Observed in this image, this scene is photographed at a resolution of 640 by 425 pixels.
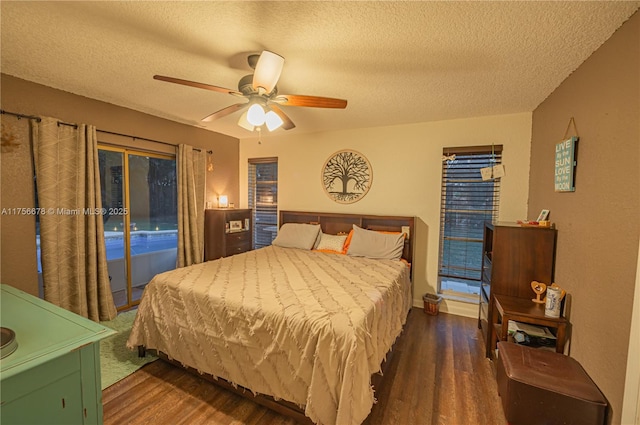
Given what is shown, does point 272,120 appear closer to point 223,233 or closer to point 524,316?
point 223,233

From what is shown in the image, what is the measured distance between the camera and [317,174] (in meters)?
4.10

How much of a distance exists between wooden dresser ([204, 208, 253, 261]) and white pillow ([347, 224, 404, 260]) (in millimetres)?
1841

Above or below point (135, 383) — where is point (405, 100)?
above

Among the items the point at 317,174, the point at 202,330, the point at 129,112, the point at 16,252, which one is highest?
the point at 129,112

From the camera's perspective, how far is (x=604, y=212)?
1.56m

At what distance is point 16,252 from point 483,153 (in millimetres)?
4860

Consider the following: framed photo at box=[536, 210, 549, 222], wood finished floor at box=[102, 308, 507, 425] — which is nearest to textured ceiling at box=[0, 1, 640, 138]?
framed photo at box=[536, 210, 549, 222]

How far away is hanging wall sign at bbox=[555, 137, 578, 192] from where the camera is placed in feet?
6.28

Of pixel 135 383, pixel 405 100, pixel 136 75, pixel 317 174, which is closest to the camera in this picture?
pixel 135 383

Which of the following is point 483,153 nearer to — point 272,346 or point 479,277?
point 479,277

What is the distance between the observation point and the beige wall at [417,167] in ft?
10.0

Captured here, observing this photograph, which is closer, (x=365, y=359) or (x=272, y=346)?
(x=365, y=359)

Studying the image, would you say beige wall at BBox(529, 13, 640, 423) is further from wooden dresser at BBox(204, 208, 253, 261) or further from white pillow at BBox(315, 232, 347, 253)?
wooden dresser at BBox(204, 208, 253, 261)

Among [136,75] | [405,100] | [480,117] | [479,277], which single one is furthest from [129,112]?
[479,277]
